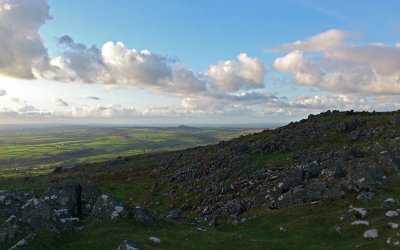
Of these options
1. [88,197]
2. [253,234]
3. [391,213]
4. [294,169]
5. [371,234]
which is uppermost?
[294,169]

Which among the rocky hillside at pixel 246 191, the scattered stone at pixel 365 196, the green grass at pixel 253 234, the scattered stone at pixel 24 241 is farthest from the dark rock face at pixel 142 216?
the scattered stone at pixel 365 196

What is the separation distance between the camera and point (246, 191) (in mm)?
60781

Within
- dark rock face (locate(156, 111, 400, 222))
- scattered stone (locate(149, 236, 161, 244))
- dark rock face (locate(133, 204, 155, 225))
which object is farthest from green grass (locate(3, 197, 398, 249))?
dark rock face (locate(156, 111, 400, 222))

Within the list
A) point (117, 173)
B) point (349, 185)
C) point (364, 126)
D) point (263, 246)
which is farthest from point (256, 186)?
point (117, 173)

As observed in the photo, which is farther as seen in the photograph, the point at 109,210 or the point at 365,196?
the point at 365,196

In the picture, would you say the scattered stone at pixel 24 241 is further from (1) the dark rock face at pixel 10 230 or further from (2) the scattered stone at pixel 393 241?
(2) the scattered stone at pixel 393 241

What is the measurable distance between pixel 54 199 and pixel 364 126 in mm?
64935

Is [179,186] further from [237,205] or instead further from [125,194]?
[237,205]

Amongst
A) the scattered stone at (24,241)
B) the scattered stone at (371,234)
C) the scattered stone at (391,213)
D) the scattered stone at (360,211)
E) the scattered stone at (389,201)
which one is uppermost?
the scattered stone at (389,201)

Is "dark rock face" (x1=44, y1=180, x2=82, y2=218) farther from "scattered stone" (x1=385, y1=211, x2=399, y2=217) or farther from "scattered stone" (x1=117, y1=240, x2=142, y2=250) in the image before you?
"scattered stone" (x1=385, y1=211, x2=399, y2=217)

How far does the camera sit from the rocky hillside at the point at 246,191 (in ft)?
120

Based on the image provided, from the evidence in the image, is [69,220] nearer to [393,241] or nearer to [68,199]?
[68,199]

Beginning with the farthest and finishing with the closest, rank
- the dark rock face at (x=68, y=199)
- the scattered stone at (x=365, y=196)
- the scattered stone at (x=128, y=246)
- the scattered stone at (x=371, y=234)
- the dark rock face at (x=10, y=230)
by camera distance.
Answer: the dark rock face at (x=68, y=199) → the scattered stone at (x=365, y=196) → the scattered stone at (x=371, y=234) → the dark rock face at (x=10, y=230) → the scattered stone at (x=128, y=246)

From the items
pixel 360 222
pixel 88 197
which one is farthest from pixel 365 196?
pixel 88 197
